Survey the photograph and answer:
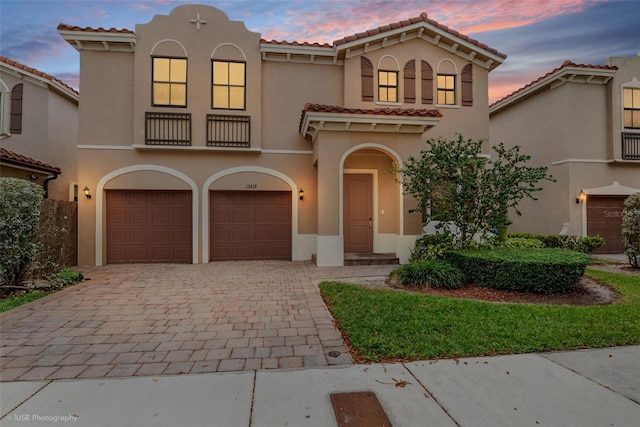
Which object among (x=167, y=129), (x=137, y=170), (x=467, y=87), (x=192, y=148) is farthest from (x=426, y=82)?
(x=137, y=170)

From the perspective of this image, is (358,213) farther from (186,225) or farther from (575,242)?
(575,242)

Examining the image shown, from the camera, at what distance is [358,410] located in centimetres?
237

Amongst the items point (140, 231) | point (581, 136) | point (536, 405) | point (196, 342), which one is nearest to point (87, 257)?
point (140, 231)

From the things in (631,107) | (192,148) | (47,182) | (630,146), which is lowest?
(47,182)

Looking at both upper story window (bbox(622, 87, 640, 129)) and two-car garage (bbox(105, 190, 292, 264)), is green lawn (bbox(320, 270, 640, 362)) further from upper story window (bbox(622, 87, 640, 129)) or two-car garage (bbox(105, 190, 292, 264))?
upper story window (bbox(622, 87, 640, 129))

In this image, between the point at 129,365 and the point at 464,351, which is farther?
the point at 464,351

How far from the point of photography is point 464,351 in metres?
3.33

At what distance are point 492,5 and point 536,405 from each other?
854 centimetres

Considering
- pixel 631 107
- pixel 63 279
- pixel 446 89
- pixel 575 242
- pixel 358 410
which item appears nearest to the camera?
pixel 358 410

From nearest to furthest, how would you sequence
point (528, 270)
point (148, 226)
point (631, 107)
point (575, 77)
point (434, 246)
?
1. point (528, 270)
2. point (434, 246)
3. point (148, 226)
4. point (575, 77)
5. point (631, 107)

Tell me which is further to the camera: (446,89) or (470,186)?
(446,89)

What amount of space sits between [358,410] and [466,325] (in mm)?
2305

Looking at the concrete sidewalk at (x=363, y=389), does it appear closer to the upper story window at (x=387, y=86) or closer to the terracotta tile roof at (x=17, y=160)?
the terracotta tile roof at (x=17, y=160)

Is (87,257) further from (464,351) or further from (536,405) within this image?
(536,405)
